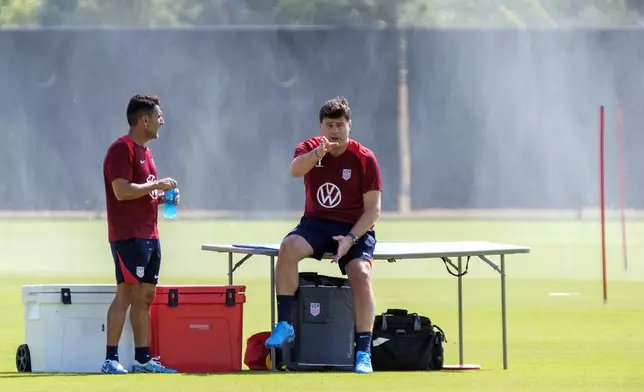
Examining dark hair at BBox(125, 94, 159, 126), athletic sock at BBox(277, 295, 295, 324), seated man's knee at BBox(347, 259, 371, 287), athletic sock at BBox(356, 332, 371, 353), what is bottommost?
athletic sock at BBox(356, 332, 371, 353)

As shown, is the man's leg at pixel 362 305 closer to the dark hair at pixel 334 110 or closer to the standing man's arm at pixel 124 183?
the dark hair at pixel 334 110

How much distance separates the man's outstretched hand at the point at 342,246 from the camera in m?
8.60

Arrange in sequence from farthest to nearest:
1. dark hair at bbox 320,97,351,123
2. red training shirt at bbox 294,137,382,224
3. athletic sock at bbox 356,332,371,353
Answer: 1. red training shirt at bbox 294,137,382,224
2. dark hair at bbox 320,97,351,123
3. athletic sock at bbox 356,332,371,353

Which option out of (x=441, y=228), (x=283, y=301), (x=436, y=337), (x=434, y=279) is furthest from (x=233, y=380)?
(x=441, y=228)

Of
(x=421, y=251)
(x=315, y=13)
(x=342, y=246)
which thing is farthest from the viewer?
(x=315, y=13)

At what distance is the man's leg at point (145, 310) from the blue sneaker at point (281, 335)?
548mm

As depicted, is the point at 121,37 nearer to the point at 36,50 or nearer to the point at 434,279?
the point at 36,50

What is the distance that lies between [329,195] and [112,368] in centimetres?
145

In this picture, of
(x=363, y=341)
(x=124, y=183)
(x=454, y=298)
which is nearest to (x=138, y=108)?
(x=124, y=183)

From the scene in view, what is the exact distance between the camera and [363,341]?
28.6 feet

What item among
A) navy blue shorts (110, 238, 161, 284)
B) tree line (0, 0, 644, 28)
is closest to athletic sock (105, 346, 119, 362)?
navy blue shorts (110, 238, 161, 284)

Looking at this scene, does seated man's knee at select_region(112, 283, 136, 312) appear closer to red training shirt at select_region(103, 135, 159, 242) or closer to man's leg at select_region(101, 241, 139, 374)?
man's leg at select_region(101, 241, 139, 374)

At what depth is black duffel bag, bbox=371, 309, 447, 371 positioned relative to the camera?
9.00 meters

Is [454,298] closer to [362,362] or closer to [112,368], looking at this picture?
[362,362]
